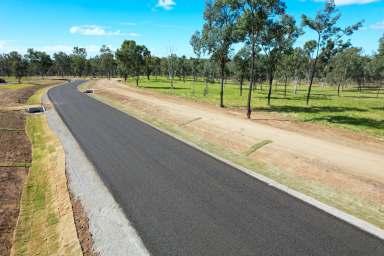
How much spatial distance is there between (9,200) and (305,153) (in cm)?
1404

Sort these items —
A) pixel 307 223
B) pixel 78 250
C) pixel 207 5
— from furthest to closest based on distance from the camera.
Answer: pixel 207 5 < pixel 307 223 < pixel 78 250

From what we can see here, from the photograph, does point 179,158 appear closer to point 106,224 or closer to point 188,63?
point 106,224

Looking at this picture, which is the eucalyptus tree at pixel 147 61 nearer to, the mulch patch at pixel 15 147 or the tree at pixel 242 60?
the tree at pixel 242 60

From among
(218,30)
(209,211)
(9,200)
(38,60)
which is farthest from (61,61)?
(209,211)

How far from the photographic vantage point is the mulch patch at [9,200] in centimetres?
817

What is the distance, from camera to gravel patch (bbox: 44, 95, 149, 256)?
271 inches

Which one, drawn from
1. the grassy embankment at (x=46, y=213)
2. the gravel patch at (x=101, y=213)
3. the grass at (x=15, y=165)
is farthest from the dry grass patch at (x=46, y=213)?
the gravel patch at (x=101, y=213)

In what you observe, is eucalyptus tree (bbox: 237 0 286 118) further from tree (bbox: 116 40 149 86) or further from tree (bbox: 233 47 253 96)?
tree (bbox: 116 40 149 86)

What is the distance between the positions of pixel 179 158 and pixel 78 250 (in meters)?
7.20

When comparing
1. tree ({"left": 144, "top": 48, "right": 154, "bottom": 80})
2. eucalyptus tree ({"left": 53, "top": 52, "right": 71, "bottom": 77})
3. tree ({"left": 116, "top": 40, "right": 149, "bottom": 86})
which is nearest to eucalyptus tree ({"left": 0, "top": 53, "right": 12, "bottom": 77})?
eucalyptus tree ({"left": 53, "top": 52, "right": 71, "bottom": 77})

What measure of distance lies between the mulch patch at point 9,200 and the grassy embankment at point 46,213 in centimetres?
24

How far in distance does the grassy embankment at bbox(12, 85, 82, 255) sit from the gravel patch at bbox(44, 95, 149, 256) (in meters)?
0.49

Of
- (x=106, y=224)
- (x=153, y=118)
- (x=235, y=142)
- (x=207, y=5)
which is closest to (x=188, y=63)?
(x=207, y=5)

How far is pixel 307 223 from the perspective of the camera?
7.53m
